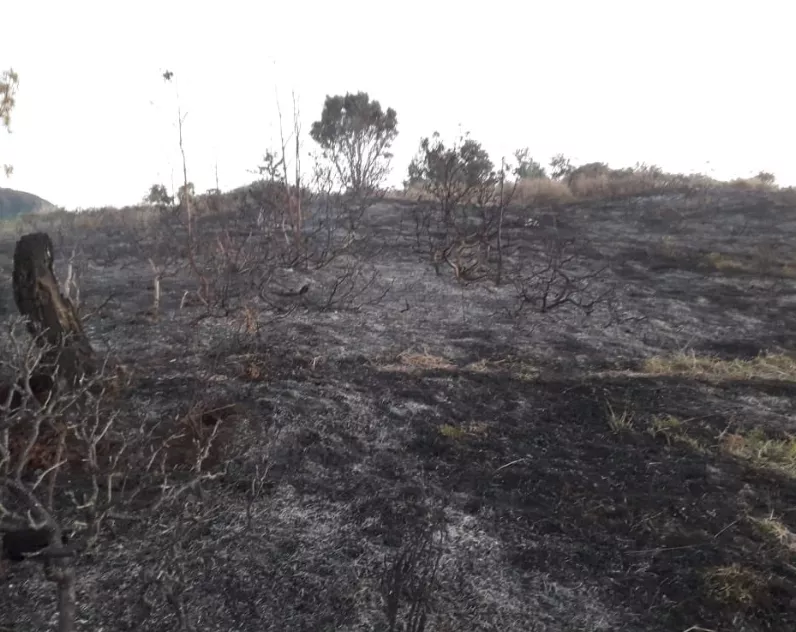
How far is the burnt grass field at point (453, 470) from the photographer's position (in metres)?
2.03

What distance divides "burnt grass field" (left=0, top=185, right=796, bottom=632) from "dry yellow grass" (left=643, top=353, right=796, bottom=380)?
0.9 inches

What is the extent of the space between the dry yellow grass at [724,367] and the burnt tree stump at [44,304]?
11.8ft

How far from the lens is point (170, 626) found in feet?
6.27

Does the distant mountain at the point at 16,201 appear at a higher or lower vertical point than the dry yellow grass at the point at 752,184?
higher

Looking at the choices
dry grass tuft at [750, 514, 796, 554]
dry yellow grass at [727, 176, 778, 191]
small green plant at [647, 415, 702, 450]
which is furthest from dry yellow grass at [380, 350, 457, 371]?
dry yellow grass at [727, 176, 778, 191]

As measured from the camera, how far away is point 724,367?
4.18 metres

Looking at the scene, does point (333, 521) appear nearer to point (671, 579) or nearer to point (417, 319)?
point (671, 579)

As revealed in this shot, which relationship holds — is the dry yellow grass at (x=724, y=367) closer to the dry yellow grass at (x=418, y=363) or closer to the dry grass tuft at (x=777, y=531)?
the dry yellow grass at (x=418, y=363)

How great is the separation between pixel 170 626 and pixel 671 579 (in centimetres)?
174

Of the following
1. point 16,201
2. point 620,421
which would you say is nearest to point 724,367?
point 620,421

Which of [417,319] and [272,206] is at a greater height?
[272,206]

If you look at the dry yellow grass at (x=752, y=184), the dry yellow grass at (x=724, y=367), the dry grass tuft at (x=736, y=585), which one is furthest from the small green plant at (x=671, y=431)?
the dry yellow grass at (x=752, y=184)

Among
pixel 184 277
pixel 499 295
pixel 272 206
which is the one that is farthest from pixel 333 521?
pixel 272 206

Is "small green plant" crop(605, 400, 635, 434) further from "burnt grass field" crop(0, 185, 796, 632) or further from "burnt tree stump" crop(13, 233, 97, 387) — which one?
"burnt tree stump" crop(13, 233, 97, 387)
